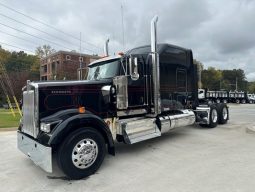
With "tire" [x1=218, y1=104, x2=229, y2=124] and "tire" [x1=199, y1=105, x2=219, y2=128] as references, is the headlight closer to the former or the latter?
"tire" [x1=199, y1=105, x2=219, y2=128]

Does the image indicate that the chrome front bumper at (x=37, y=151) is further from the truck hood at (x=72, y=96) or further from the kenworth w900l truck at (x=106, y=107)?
the truck hood at (x=72, y=96)

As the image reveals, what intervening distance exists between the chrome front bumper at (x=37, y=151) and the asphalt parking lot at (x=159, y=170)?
1.13ft

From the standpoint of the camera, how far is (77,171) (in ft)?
15.3

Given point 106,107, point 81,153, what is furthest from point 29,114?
point 106,107

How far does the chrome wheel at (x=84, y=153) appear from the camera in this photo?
4691 millimetres

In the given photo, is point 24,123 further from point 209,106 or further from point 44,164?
point 209,106

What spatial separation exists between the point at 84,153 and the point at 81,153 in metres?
0.07

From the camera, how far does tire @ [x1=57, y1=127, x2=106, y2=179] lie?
4555mm

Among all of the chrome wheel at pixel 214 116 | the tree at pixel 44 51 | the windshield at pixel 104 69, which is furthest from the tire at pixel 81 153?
the tree at pixel 44 51

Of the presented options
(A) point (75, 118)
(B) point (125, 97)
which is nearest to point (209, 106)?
(B) point (125, 97)

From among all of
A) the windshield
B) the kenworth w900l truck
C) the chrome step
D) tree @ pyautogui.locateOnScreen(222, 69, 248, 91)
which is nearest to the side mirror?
the kenworth w900l truck

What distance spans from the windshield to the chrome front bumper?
246 cm

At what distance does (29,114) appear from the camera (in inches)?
208

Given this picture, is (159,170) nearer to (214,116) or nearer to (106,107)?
(106,107)
